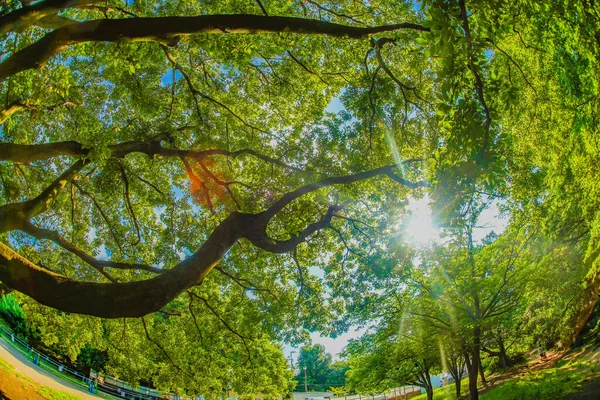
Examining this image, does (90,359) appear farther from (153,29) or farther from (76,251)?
(153,29)

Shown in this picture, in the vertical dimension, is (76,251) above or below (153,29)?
below

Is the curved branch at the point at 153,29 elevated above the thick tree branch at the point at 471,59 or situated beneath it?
elevated above

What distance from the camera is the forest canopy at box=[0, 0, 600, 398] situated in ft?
17.2

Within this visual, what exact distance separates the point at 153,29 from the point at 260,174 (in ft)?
21.5

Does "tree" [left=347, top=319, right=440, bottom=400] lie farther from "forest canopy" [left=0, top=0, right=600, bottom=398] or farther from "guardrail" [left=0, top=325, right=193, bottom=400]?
"guardrail" [left=0, top=325, right=193, bottom=400]

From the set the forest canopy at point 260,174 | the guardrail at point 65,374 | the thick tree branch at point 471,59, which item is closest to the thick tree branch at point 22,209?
the forest canopy at point 260,174

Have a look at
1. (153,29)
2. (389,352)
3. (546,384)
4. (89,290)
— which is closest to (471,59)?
(153,29)

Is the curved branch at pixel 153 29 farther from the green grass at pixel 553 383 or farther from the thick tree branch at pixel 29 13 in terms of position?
the green grass at pixel 553 383

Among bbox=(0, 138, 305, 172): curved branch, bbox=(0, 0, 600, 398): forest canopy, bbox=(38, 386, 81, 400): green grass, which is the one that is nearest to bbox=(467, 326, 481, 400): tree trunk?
bbox=(0, 0, 600, 398): forest canopy

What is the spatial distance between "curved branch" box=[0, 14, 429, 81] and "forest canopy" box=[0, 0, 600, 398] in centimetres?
3

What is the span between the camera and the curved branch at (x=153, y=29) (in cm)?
482

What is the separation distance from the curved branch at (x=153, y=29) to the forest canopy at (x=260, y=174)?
3 centimetres

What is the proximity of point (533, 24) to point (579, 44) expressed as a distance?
1.93 feet

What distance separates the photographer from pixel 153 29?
4.82m
